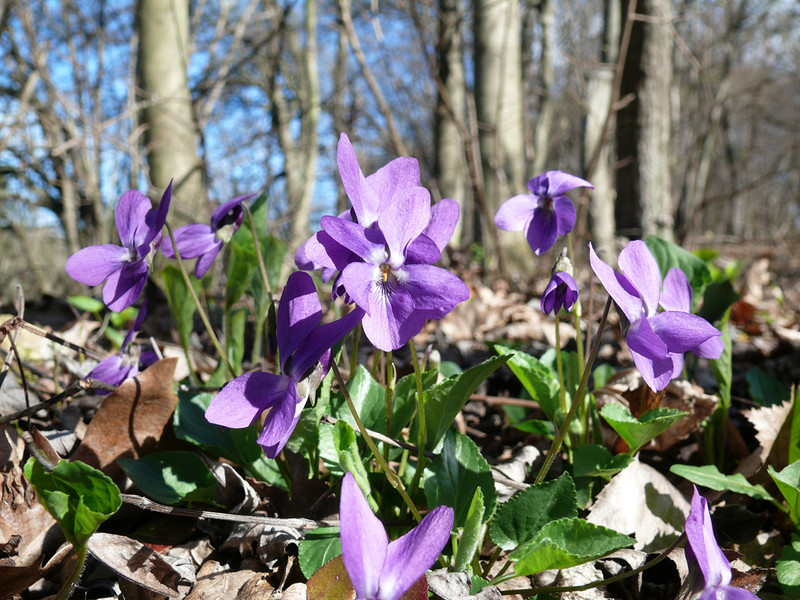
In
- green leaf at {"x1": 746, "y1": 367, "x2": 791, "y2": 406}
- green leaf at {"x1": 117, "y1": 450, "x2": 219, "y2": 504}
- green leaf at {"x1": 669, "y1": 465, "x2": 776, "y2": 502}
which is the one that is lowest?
green leaf at {"x1": 746, "y1": 367, "x2": 791, "y2": 406}

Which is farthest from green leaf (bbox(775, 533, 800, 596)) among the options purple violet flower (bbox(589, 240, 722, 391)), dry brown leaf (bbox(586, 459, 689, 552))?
purple violet flower (bbox(589, 240, 722, 391))

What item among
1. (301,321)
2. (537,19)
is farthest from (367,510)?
(537,19)

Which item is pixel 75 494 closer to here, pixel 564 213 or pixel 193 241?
pixel 193 241

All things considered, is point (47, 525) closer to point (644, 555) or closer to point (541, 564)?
point (541, 564)

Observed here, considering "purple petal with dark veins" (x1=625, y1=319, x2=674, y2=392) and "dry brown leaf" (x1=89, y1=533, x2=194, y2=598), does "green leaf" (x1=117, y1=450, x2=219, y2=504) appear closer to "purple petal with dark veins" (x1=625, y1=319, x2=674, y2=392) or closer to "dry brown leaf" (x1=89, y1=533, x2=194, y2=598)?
"dry brown leaf" (x1=89, y1=533, x2=194, y2=598)

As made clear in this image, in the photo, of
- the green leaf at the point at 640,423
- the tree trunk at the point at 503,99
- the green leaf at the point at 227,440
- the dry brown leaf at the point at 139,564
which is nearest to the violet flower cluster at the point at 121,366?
the green leaf at the point at 227,440
